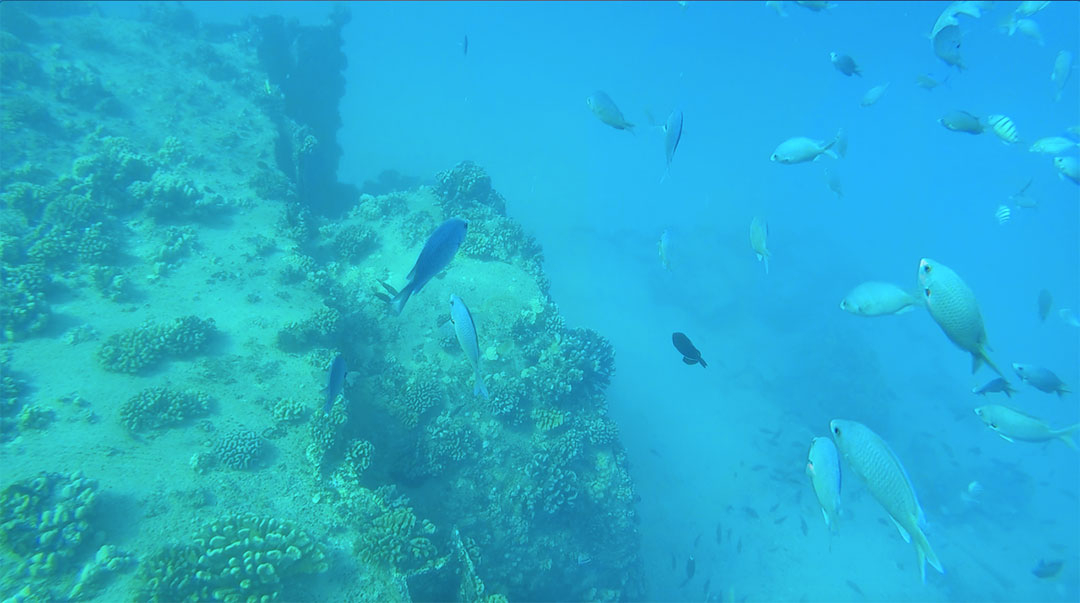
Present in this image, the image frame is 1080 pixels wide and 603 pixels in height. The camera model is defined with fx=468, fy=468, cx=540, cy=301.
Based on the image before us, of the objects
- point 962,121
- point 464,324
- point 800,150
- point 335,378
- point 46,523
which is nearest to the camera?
point 464,324

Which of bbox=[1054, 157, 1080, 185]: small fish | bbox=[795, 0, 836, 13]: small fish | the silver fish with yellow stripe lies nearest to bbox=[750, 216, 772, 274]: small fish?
the silver fish with yellow stripe

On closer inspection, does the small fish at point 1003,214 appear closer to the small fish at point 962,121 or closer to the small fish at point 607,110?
the small fish at point 962,121

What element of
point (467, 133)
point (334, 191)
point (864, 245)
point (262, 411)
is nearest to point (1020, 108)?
point (864, 245)

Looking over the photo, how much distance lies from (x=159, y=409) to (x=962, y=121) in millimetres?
13804

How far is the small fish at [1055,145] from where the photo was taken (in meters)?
9.74

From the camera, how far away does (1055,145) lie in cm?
981

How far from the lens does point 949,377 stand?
30.2 m

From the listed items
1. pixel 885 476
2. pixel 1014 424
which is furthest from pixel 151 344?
pixel 1014 424

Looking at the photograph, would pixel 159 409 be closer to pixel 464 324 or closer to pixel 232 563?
pixel 232 563

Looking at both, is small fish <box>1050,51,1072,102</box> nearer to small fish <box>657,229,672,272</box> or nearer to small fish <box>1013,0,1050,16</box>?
small fish <box>1013,0,1050,16</box>

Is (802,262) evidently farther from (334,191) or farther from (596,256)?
(334,191)

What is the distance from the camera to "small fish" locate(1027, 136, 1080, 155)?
974 centimetres

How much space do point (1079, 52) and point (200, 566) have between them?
101834mm

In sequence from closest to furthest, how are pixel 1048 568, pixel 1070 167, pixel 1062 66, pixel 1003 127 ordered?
1. pixel 1070 167
2. pixel 1003 127
3. pixel 1062 66
4. pixel 1048 568
